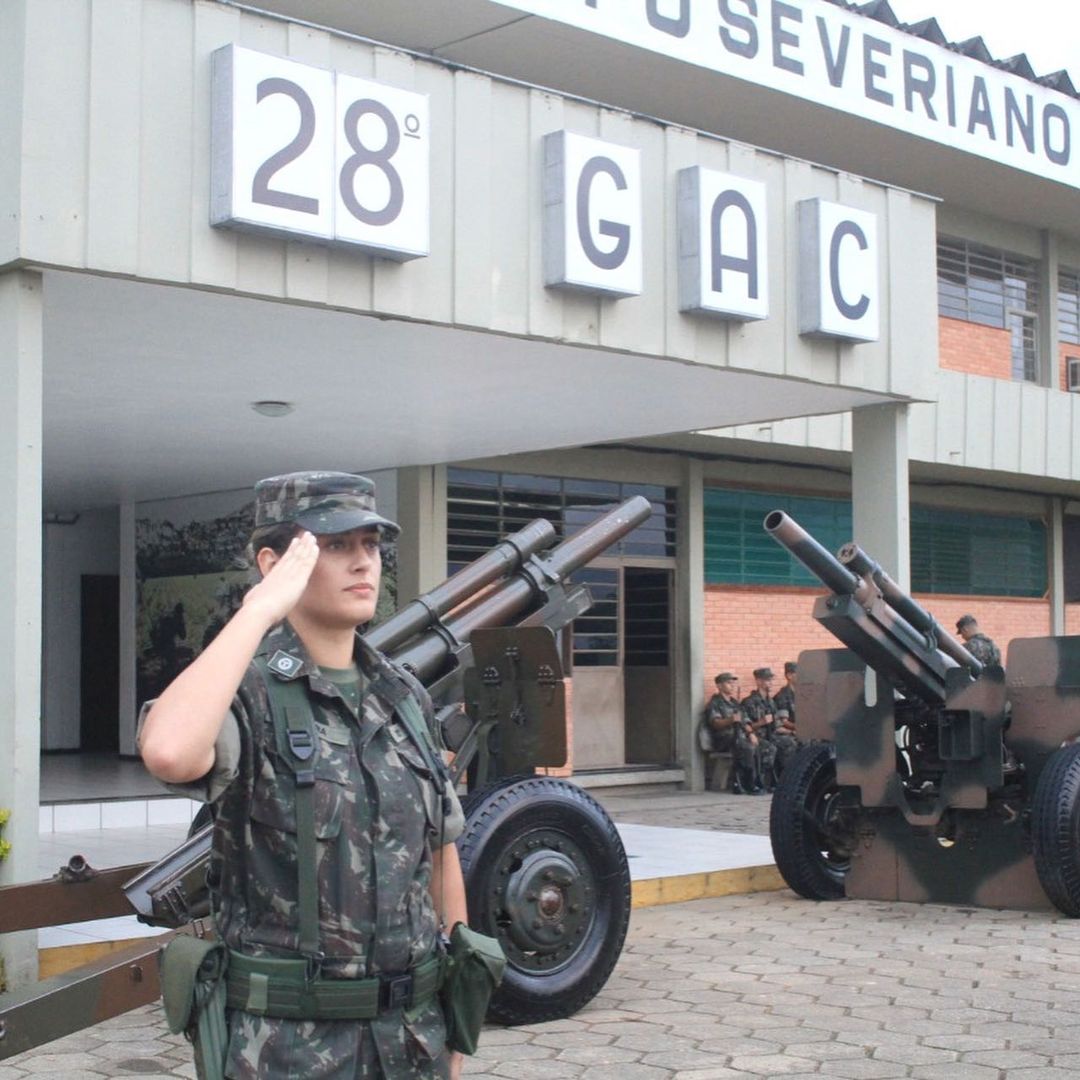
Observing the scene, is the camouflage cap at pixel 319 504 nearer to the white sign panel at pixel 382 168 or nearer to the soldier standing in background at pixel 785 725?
the white sign panel at pixel 382 168

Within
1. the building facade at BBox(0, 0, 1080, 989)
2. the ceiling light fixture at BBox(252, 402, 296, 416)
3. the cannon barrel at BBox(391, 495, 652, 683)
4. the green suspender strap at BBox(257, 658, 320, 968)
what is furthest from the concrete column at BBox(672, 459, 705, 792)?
the green suspender strap at BBox(257, 658, 320, 968)

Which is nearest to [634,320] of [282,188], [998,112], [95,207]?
[282,188]

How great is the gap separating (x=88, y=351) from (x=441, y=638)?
114 inches

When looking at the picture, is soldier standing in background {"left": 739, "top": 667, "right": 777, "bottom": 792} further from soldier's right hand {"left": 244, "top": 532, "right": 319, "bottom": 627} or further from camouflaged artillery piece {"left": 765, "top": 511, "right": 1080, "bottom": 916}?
soldier's right hand {"left": 244, "top": 532, "right": 319, "bottom": 627}

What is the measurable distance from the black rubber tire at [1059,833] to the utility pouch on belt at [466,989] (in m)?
5.98

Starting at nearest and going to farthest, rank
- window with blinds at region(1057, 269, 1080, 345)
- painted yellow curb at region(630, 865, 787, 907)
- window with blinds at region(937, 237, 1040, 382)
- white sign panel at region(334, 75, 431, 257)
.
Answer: white sign panel at region(334, 75, 431, 257) → painted yellow curb at region(630, 865, 787, 907) → window with blinds at region(937, 237, 1040, 382) → window with blinds at region(1057, 269, 1080, 345)

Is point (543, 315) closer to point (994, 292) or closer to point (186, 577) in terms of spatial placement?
point (186, 577)

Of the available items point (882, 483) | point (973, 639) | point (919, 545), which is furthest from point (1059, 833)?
point (919, 545)

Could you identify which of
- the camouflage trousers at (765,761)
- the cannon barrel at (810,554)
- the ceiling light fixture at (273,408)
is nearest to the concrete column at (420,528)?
the ceiling light fixture at (273,408)

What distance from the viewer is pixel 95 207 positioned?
22.0ft

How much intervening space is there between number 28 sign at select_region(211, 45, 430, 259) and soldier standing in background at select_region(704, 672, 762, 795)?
906cm

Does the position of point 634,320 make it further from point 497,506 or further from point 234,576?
point 234,576

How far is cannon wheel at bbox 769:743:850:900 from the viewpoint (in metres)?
9.37

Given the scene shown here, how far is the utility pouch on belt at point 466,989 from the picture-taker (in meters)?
2.97
